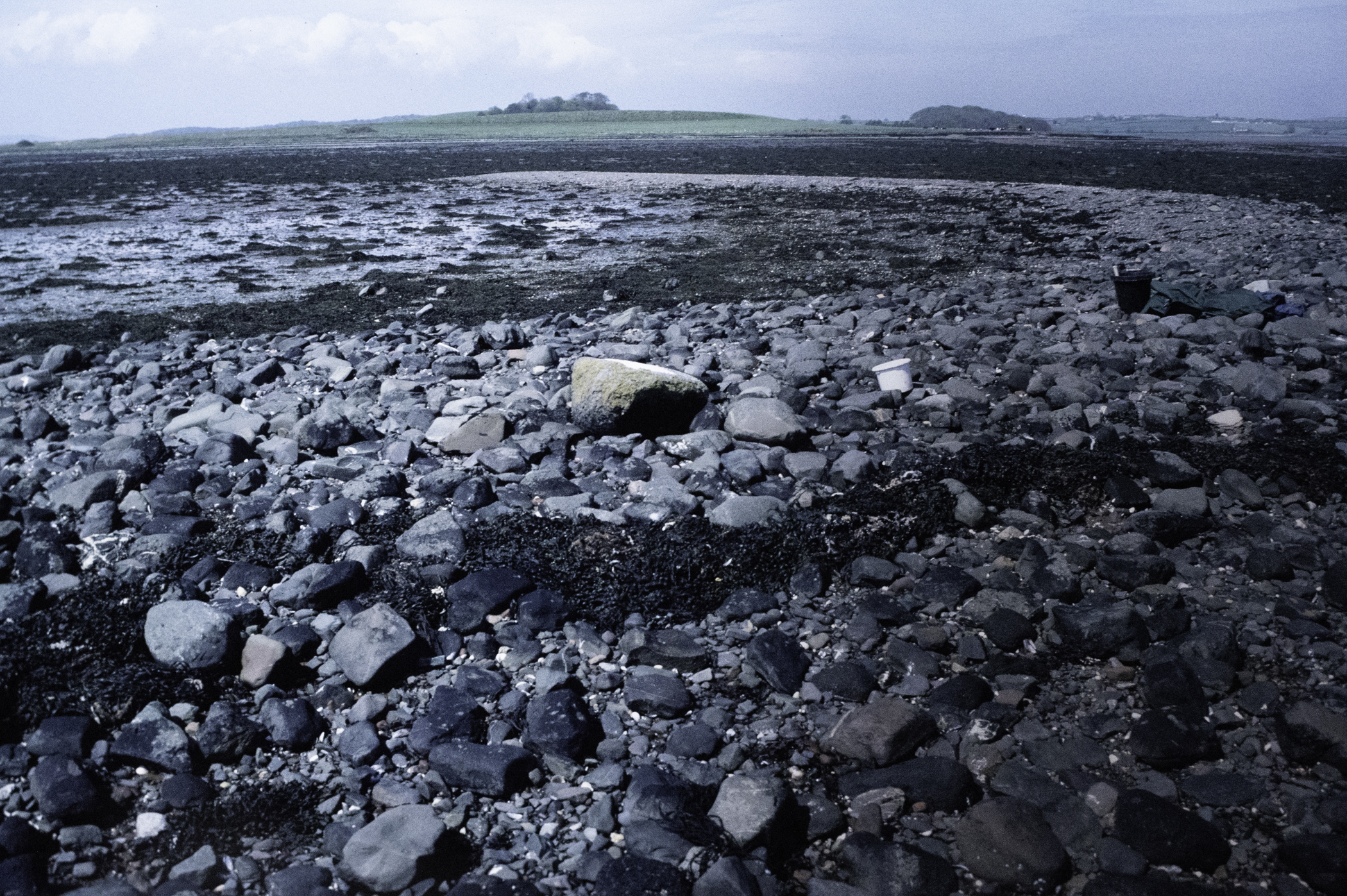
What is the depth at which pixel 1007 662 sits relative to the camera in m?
3.54

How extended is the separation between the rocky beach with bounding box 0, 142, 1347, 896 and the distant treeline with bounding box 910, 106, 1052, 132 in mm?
94936

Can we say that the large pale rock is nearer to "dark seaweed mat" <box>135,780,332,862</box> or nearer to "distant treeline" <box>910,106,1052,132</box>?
"dark seaweed mat" <box>135,780,332,862</box>

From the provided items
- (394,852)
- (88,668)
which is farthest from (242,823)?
(88,668)

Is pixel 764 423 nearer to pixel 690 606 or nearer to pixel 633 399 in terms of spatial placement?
pixel 633 399

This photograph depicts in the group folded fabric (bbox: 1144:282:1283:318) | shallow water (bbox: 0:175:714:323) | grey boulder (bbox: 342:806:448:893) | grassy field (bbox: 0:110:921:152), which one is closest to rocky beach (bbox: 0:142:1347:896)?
grey boulder (bbox: 342:806:448:893)

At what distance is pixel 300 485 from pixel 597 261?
356 inches

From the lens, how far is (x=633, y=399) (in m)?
5.84

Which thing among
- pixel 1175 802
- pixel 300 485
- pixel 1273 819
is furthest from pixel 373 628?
pixel 1273 819

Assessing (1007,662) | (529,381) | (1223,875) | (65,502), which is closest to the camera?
(1223,875)

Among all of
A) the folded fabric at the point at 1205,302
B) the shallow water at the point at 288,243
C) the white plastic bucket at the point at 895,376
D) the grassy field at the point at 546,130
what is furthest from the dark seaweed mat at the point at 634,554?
the grassy field at the point at 546,130

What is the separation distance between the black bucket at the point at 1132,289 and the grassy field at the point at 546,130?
2748 inches

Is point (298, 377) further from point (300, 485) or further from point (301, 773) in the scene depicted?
point (301, 773)

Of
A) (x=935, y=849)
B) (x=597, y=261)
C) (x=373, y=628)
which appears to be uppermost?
(x=597, y=261)

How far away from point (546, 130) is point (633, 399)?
9073 centimetres
